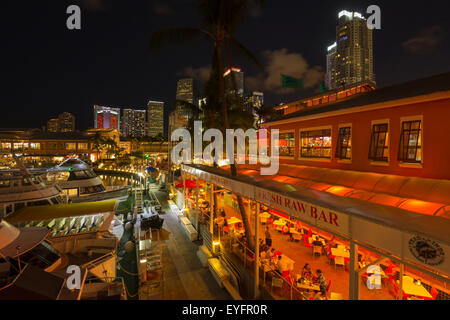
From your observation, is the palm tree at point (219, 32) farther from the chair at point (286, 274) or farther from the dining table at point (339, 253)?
the dining table at point (339, 253)

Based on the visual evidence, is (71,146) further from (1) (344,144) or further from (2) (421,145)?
(2) (421,145)

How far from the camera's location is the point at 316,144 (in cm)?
1437

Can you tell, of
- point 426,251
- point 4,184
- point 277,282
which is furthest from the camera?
point 4,184

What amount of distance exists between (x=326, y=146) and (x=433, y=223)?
9897 mm

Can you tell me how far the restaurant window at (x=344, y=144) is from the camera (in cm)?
1177

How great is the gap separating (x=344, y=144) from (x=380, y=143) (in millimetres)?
1935

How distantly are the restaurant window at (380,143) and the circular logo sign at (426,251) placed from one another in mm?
7891

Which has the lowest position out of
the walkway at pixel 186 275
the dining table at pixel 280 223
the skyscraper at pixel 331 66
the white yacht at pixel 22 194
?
the walkway at pixel 186 275

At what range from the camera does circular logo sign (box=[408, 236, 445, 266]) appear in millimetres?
3301

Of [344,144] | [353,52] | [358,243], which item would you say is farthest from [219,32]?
[353,52]

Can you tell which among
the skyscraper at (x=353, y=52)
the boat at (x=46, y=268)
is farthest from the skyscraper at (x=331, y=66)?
the boat at (x=46, y=268)

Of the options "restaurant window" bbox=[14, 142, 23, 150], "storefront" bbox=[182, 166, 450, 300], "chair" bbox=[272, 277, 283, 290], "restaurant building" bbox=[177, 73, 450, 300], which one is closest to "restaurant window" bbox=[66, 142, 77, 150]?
"restaurant window" bbox=[14, 142, 23, 150]

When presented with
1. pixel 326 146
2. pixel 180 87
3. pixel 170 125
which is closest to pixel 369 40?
pixel 180 87
